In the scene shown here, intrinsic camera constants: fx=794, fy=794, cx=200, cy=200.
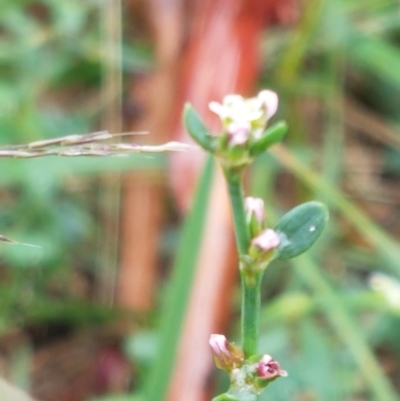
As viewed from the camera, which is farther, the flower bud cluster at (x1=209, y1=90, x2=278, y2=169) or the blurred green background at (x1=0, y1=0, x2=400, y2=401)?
the blurred green background at (x1=0, y1=0, x2=400, y2=401)

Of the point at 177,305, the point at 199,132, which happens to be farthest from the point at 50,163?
the point at 199,132

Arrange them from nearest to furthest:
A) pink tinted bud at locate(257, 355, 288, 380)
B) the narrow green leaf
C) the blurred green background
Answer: pink tinted bud at locate(257, 355, 288, 380), the narrow green leaf, the blurred green background

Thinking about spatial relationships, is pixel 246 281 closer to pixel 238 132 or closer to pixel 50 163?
pixel 238 132

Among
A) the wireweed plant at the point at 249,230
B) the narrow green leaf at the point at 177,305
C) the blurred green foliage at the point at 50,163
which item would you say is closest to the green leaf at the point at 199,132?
the wireweed plant at the point at 249,230

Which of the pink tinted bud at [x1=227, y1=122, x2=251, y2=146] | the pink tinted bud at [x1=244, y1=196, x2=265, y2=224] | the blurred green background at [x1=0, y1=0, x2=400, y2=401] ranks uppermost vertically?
the pink tinted bud at [x1=227, y1=122, x2=251, y2=146]

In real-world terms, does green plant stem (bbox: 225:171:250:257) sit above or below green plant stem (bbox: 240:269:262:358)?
above

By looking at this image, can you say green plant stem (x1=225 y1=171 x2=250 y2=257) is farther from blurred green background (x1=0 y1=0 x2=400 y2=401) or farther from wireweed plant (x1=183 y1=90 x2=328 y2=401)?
blurred green background (x1=0 y1=0 x2=400 y2=401)

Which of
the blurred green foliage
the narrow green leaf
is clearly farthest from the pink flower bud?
the blurred green foliage
